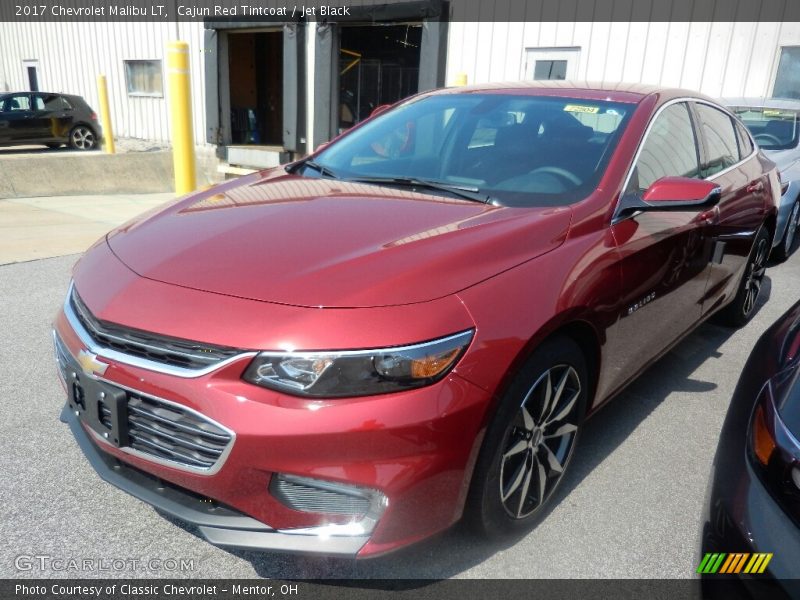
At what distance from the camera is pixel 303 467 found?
5.85 ft

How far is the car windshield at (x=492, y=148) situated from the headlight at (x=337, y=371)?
103 cm

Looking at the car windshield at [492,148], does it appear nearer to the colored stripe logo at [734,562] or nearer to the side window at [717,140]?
the side window at [717,140]

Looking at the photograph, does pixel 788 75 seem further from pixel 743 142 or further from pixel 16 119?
pixel 16 119

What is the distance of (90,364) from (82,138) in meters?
16.0

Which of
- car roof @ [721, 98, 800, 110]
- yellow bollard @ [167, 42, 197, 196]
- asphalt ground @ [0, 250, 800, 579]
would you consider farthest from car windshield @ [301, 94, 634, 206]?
car roof @ [721, 98, 800, 110]

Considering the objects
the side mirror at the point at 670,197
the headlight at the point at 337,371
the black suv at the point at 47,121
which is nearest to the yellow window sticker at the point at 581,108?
the side mirror at the point at 670,197

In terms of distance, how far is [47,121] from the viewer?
598 inches

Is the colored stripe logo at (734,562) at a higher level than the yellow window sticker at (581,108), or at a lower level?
lower

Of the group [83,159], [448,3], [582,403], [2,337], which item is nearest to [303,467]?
[582,403]

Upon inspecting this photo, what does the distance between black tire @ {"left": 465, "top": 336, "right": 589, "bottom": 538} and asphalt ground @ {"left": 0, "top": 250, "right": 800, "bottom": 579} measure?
16 centimetres

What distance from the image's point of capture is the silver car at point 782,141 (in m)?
6.21

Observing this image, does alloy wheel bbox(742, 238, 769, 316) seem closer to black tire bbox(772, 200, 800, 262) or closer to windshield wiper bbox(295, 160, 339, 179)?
black tire bbox(772, 200, 800, 262)

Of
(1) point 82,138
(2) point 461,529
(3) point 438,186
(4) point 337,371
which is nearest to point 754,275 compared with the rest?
(3) point 438,186

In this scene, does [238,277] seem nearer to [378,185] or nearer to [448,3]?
[378,185]
